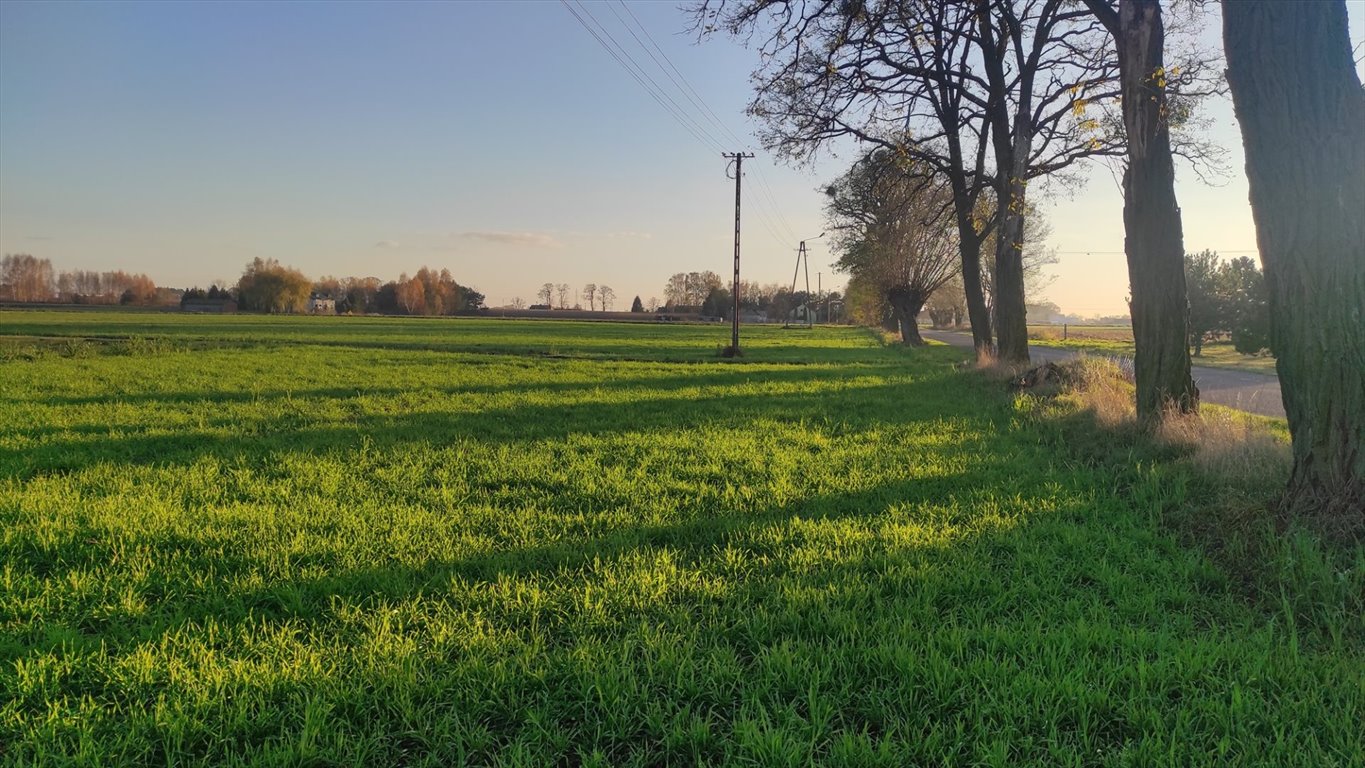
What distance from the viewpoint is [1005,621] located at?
3521 mm

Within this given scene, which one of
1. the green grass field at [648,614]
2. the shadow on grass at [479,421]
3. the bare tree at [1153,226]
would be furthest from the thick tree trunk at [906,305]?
the green grass field at [648,614]

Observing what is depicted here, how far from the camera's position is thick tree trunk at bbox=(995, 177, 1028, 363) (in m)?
15.6

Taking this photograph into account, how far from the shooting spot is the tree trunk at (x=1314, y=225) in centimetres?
446

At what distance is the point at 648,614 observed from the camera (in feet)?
11.8

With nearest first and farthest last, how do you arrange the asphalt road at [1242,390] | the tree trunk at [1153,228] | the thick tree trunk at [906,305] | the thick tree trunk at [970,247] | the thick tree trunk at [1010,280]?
the tree trunk at [1153,228]
the asphalt road at [1242,390]
the thick tree trunk at [1010,280]
the thick tree trunk at [970,247]
the thick tree trunk at [906,305]

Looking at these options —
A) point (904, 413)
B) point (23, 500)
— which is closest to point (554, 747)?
point (23, 500)

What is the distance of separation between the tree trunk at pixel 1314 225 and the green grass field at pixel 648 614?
90cm

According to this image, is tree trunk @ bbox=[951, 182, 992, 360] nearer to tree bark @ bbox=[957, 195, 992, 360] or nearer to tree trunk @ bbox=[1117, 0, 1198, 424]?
tree bark @ bbox=[957, 195, 992, 360]

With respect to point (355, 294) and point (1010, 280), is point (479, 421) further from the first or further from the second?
point (355, 294)

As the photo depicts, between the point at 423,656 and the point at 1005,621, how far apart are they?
3.05 m

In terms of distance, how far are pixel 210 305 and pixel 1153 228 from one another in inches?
6159

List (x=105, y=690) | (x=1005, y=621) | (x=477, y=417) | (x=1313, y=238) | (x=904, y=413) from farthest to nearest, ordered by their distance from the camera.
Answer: (x=904, y=413) → (x=477, y=417) → (x=1313, y=238) → (x=1005, y=621) → (x=105, y=690)

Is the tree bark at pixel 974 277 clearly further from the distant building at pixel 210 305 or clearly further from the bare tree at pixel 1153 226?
the distant building at pixel 210 305

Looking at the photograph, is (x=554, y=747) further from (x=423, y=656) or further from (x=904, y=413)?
(x=904, y=413)
